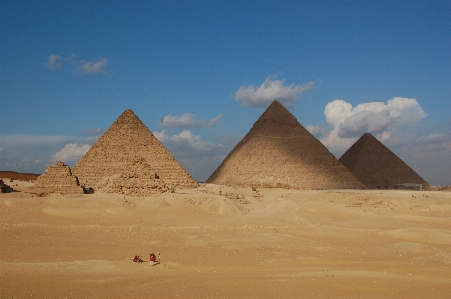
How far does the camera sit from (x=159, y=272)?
880cm

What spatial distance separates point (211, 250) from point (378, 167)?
44.7m

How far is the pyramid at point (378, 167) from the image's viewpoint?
51.8 metres

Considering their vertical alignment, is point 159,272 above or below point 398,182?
below

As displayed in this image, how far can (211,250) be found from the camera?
12.0m

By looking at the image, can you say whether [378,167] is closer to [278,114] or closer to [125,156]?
[278,114]

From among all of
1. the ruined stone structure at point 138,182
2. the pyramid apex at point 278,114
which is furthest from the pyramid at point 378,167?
the ruined stone structure at point 138,182

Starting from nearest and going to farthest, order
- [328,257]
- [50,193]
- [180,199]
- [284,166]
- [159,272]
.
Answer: [159,272] → [328,257] → [180,199] → [50,193] → [284,166]

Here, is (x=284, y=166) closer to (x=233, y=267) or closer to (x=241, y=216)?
(x=241, y=216)

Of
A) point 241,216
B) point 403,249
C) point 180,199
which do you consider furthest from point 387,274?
point 180,199

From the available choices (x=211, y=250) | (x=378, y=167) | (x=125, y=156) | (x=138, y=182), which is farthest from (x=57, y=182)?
(x=378, y=167)

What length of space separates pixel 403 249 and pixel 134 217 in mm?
11071

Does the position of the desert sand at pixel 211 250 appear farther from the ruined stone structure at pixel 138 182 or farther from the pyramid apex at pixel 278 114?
the pyramid apex at pixel 278 114

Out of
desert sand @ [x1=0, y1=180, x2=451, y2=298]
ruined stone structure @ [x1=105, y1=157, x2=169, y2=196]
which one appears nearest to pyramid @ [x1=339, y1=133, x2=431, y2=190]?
desert sand @ [x1=0, y1=180, x2=451, y2=298]

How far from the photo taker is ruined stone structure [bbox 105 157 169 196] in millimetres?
23719
